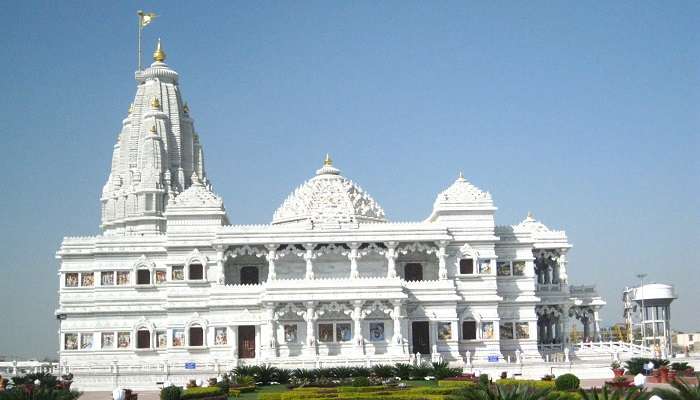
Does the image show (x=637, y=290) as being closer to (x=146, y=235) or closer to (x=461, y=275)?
(x=461, y=275)

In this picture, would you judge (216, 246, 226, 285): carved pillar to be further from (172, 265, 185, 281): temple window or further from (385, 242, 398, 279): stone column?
(385, 242, 398, 279): stone column

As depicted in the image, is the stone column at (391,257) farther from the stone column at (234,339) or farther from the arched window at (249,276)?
the stone column at (234,339)

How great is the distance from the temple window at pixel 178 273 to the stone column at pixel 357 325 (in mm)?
11897

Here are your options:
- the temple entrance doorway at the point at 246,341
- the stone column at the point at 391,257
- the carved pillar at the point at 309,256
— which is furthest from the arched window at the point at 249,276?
the stone column at the point at 391,257

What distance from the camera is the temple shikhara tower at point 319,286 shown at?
5875cm

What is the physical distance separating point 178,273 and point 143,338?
476 cm

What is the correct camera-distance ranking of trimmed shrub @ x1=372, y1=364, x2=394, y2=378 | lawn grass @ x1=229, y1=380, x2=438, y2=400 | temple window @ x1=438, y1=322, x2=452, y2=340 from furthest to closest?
temple window @ x1=438, y1=322, x2=452, y2=340 → trimmed shrub @ x1=372, y1=364, x2=394, y2=378 → lawn grass @ x1=229, y1=380, x2=438, y2=400

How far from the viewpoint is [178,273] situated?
62906mm

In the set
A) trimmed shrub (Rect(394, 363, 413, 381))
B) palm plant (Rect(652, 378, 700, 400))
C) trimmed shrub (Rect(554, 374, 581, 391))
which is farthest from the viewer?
trimmed shrub (Rect(394, 363, 413, 381))

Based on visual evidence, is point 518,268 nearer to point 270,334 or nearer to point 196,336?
point 270,334

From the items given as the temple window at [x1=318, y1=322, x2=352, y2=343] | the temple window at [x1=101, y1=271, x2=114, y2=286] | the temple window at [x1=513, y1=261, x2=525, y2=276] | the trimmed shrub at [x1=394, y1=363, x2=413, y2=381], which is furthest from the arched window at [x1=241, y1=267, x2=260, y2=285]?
the trimmed shrub at [x1=394, y1=363, x2=413, y2=381]

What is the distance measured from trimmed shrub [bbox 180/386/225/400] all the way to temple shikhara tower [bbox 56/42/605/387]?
19.0 m

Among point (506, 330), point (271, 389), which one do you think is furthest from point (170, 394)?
point (506, 330)

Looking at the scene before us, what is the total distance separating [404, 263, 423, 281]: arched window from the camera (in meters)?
64.8
